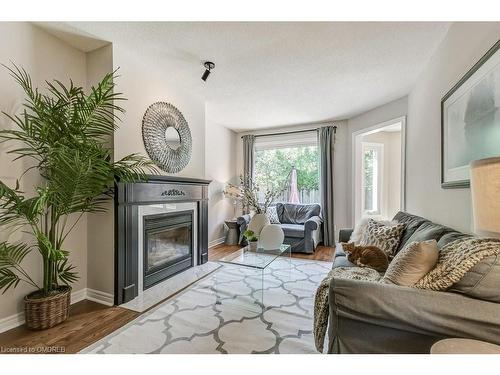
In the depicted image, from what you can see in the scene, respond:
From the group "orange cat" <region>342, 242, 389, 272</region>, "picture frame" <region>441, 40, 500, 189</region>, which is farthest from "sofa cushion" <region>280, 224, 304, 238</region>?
"picture frame" <region>441, 40, 500, 189</region>

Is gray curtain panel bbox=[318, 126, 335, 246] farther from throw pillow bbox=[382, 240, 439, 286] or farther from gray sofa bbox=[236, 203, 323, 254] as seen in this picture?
throw pillow bbox=[382, 240, 439, 286]

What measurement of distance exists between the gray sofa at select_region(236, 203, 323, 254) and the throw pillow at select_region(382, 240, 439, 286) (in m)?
2.69

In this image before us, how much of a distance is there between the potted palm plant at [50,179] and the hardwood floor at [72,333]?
0.27 ft

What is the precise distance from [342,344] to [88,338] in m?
1.73

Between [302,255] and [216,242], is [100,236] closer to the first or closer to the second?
[216,242]

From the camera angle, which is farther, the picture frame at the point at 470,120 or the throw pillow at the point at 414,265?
the picture frame at the point at 470,120

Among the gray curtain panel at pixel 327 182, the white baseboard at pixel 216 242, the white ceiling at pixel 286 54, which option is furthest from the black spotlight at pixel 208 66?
the white baseboard at pixel 216 242

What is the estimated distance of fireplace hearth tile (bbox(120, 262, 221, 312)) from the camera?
7.19 ft

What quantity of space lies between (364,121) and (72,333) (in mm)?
4565

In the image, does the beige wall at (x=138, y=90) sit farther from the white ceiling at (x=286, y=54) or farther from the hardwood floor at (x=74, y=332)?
the hardwood floor at (x=74, y=332)

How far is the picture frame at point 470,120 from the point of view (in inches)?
53.7
